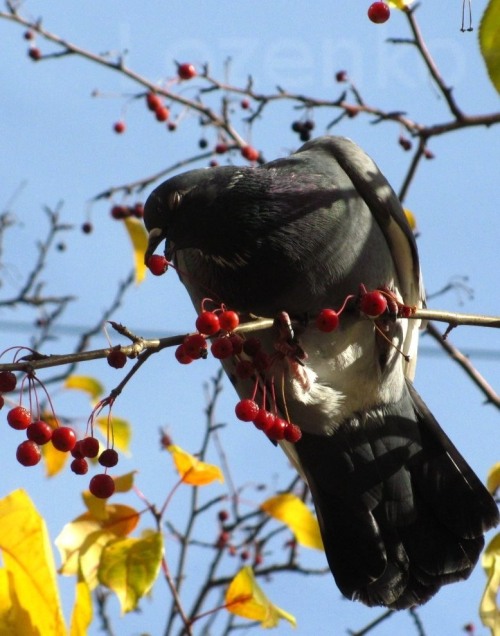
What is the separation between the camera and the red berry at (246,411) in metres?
2.16

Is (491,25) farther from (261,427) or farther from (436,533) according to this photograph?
(436,533)

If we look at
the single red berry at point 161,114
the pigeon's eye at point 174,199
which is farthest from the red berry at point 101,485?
the single red berry at point 161,114

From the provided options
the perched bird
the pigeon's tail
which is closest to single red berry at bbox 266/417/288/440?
the perched bird

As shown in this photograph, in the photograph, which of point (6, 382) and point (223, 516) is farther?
point (223, 516)

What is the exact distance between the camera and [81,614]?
1717mm

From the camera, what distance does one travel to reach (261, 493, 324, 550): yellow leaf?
8.84 ft

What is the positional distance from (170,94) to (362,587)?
2.02 meters

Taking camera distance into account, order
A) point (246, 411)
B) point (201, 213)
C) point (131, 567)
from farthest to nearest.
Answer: point (201, 213) → point (131, 567) → point (246, 411)

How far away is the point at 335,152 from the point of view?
3221mm

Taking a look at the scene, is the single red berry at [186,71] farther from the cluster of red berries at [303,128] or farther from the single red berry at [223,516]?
the single red berry at [223,516]

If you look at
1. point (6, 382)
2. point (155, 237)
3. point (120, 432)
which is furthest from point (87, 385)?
point (6, 382)

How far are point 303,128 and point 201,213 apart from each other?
1344 mm

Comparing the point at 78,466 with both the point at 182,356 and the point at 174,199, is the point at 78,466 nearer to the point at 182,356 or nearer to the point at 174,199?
the point at 182,356

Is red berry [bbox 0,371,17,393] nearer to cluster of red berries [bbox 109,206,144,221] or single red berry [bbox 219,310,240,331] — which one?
single red berry [bbox 219,310,240,331]
